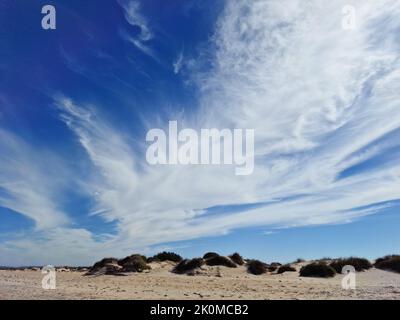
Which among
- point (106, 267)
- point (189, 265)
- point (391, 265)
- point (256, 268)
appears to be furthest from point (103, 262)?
point (391, 265)

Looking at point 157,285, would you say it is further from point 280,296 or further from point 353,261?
point 353,261

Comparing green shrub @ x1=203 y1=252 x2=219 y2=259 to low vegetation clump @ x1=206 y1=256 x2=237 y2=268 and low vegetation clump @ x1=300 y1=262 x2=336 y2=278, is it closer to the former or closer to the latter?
low vegetation clump @ x1=206 y1=256 x2=237 y2=268

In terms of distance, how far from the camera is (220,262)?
34031 millimetres

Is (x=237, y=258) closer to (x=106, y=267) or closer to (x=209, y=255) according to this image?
(x=209, y=255)

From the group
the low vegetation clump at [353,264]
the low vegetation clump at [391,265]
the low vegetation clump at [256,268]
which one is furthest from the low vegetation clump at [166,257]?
the low vegetation clump at [391,265]

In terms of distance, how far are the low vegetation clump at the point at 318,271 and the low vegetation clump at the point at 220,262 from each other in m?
5.95

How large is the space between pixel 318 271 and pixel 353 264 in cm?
383

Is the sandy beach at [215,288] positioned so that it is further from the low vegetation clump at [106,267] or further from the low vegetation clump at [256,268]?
the low vegetation clump at [106,267]

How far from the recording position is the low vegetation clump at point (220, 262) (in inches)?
1320
